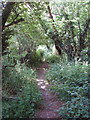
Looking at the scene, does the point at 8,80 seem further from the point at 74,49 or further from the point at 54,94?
the point at 74,49

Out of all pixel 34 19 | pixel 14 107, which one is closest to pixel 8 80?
pixel 14 107

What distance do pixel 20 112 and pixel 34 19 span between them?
3026 millimetres

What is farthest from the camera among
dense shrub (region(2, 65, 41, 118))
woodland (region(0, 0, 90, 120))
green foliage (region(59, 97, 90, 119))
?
woodland (region(0, 0, 90, 120))

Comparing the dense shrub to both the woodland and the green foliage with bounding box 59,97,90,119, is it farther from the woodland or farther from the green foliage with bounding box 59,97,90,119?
the green foliage with bounding box 59,97,90,119

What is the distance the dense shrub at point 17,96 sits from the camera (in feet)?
8.51

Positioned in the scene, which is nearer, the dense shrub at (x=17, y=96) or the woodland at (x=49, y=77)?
the dense shrub at (x=17, y=96)

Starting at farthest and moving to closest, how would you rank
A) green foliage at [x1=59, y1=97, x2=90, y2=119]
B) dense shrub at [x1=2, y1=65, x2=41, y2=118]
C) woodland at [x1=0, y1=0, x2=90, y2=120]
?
woodland at [x1=0, y1=0, x2=90, y2=120]
dense shrub at [x1=2, y1=65, x2=41, y2=118]
green foliage at [x1=59, y1=97, x2=90, y2=119]

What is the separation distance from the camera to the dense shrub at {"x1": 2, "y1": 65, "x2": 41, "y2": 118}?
259 centimetres

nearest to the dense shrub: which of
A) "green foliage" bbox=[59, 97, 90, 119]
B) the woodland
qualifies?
the woodland

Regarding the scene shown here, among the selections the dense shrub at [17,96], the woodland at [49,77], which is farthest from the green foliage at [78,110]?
the dense shrub at [17,96]

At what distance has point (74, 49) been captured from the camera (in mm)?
8578

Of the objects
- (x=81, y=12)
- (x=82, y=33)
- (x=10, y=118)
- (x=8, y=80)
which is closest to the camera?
(x=10, y=118)

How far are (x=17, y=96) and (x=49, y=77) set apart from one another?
2566 millimetres

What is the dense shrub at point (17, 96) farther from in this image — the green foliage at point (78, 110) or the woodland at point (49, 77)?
the green foliage at point (78, 110)
